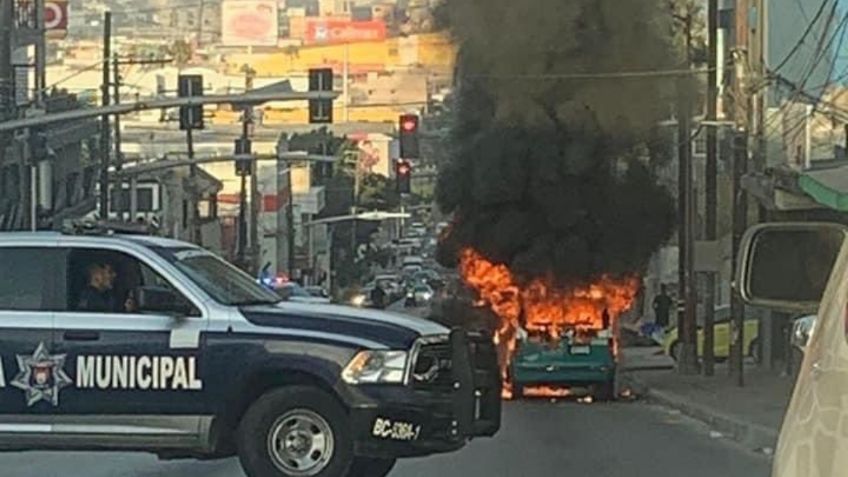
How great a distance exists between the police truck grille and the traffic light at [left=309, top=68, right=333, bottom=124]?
21331mm

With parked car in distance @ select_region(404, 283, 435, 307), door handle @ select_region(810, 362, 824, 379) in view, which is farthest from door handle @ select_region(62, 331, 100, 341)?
parked car in distance @ select_region(404, 283, 435, 307)

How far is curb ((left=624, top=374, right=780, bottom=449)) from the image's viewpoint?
817 inches

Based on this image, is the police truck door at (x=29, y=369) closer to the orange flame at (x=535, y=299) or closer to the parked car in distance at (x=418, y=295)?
the orange flame at (x=535, y=299)

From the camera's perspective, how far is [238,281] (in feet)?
43.5

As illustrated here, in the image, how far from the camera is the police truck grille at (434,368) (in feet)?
40.9

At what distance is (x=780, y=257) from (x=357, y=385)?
794 cm

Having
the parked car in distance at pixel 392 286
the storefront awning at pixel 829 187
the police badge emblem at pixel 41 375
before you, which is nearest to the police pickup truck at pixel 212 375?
the police badge emblem at pixel 41 375

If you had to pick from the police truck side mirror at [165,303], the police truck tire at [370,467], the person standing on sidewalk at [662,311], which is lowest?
the person standing on sidewalk at [662,311]

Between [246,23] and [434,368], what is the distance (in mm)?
154131

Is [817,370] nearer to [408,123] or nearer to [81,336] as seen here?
[81,336]

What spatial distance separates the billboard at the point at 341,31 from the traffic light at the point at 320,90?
444ft

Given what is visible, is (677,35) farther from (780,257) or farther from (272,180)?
(272,180)

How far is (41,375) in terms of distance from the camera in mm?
12531

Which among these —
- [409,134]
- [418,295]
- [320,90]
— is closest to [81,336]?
[320,90]
